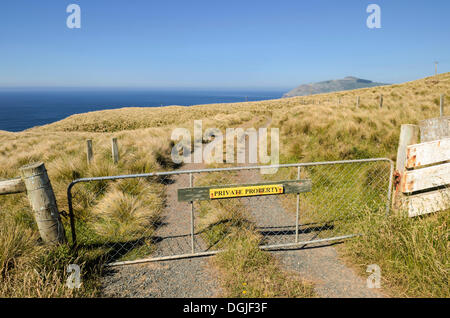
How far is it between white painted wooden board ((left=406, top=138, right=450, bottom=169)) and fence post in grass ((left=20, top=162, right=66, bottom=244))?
5651mm

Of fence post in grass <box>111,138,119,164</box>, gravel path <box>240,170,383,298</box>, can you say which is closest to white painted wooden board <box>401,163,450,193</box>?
gravel path <box>240,170,383,298</box>

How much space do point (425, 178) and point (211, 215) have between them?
13.4 ft

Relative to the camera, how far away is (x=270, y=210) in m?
6.62

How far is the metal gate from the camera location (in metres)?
4.82

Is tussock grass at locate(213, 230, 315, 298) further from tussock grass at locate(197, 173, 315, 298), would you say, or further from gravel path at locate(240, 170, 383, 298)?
gravel path at locate(240, 170, 383, 298)

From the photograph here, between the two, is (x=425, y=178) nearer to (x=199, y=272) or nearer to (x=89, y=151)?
(x=199, y=272)

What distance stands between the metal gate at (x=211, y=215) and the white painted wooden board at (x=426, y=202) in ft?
1.32

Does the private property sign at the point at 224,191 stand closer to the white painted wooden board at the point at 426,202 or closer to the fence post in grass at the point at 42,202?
the fence post in grass at the point at 42,202

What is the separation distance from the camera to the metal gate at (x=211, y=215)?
4.82m

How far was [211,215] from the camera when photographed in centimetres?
592
